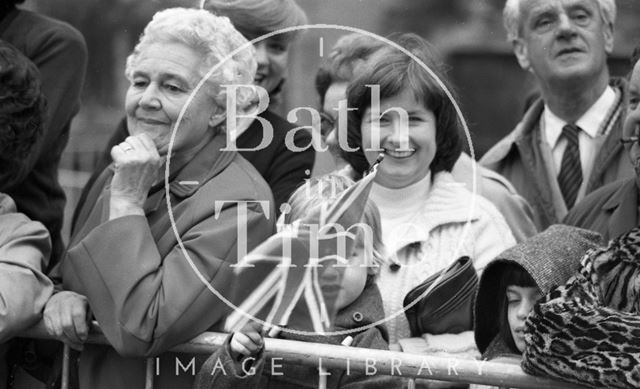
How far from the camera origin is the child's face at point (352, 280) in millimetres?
4211

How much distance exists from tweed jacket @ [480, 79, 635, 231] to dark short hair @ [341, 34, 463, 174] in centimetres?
98

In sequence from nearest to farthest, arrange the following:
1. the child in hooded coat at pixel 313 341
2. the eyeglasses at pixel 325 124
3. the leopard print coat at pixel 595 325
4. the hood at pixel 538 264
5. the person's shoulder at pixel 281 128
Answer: the leopard print coat at pixel 595 325 → the child in hooded coat at pixel 313 341 → the hood at pixel 538 264 → the person's shoulder at pixel 281 128 → the eyeglasses at pixel 325 124

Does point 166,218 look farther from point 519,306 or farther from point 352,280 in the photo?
point 519,306

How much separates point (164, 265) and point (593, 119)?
7.95 feet

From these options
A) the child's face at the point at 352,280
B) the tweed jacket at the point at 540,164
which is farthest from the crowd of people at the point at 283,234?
the tweed jacket at the point at 540,164

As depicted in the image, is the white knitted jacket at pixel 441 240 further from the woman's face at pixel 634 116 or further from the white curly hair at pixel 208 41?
the white curly hair at pixel 208 41

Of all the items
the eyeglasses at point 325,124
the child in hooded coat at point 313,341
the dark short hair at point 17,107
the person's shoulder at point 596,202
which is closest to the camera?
the child in hooded coat at point 313,341

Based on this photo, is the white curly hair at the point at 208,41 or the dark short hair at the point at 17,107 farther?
the dark short hair at the point at 17,107

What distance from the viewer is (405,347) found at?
439cm

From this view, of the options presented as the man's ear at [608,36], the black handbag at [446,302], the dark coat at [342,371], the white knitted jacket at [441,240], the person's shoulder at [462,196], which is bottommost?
the dark coat at [342,371]

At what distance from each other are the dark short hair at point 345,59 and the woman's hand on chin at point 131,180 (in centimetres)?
113

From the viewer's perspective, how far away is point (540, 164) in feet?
19.5

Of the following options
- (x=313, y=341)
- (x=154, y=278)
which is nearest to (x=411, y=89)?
(x=313, y=341)

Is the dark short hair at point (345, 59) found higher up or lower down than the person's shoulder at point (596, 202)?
higher up
